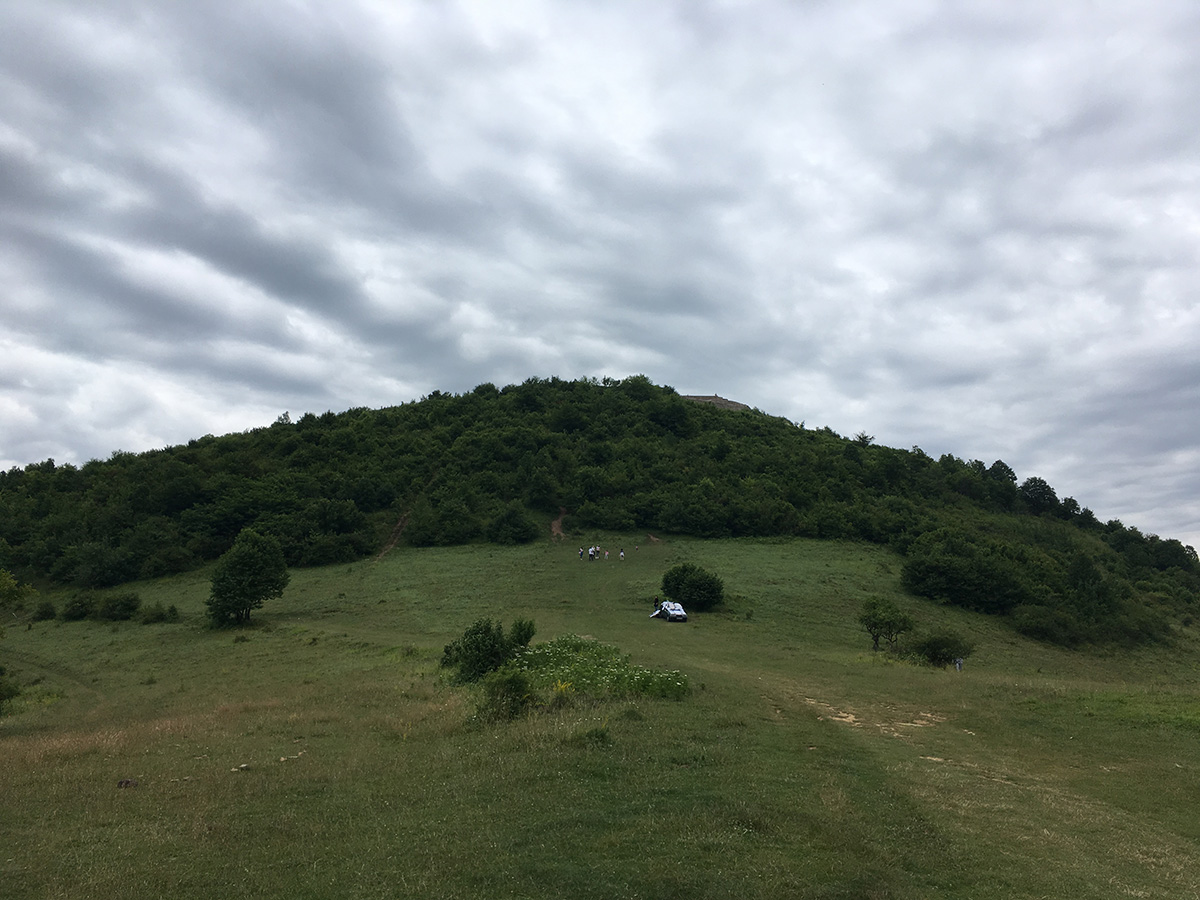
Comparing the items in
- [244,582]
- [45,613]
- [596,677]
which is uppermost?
[596,677]

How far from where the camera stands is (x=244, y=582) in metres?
44.7

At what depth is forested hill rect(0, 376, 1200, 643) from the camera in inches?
2566

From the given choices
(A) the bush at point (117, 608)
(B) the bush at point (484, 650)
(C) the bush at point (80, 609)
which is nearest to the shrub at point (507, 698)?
(B) the bush at point (484, 650)

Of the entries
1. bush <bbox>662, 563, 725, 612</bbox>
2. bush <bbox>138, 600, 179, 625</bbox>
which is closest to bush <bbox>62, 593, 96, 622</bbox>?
bush <bbox>138, 600, 179, 625</bbox>

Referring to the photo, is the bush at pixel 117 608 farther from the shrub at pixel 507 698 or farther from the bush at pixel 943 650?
the bush at pixel 943 650

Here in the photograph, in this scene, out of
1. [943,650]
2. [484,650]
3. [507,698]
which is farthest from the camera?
[943,650]

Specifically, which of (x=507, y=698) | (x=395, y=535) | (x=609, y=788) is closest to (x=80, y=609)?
(x=395, y=535)

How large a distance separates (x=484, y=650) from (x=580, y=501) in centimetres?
6081

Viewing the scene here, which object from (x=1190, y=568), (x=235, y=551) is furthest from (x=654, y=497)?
(x=1190, y=568)

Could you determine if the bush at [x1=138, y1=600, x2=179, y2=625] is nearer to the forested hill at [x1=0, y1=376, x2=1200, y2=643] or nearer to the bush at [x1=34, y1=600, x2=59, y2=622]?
the bush at [x1=34, y1=600, x2=59, y2=622]

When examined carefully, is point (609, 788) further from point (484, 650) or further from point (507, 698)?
point (484, 650)

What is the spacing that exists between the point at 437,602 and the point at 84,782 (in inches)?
1442

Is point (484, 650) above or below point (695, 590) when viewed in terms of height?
below

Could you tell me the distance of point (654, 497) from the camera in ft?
271
